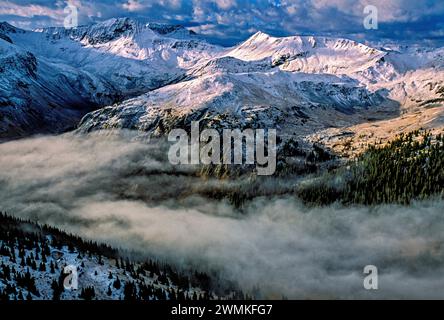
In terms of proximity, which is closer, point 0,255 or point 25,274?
point 25,274
